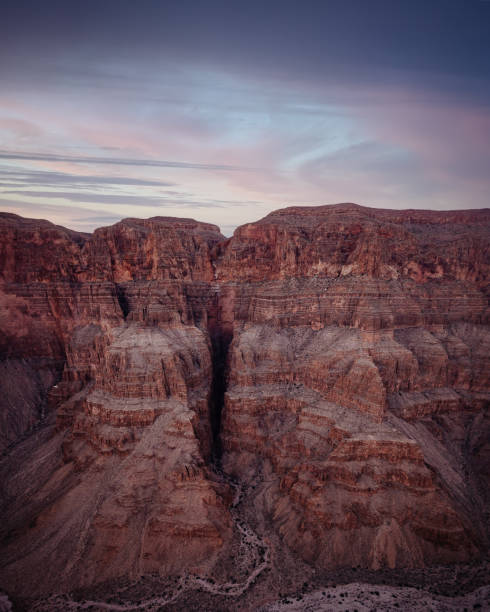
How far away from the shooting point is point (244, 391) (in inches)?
2159

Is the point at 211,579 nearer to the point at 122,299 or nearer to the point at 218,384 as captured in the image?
the point at 218,384

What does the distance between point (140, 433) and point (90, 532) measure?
35.8 feet

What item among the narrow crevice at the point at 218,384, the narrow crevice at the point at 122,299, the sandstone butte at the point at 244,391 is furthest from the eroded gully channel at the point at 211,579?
the narrow crevice at the point at 122,299

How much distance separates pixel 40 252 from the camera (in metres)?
64.7

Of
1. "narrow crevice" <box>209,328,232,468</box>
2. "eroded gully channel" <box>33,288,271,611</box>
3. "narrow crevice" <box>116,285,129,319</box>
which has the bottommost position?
"eroded gully channel" <box>33,288,271,611</box>

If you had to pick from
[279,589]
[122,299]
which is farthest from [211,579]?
[122,299]

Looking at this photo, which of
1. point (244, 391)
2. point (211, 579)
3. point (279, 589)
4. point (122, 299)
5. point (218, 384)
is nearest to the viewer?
point (279, 589)

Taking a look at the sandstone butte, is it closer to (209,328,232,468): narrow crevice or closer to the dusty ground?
(209,328,232,468): narrow crevice

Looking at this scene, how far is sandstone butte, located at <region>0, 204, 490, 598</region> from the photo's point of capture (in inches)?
1474

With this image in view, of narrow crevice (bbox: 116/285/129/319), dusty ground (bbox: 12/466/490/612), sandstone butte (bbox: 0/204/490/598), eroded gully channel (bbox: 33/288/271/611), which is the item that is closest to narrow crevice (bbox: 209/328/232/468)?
eroded gully channel (bbox: 33/288/271/611)

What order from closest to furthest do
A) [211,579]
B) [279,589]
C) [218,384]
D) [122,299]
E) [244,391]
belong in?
[279,589], [211,579], [244,391], [218,384], [122,299]

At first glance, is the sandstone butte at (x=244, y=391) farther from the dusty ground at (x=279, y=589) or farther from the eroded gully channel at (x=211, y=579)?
the dusty ground at (x=279, y=589)

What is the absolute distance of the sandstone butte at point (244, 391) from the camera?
37.4m

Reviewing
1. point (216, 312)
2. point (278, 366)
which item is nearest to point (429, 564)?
point (278, 366)
